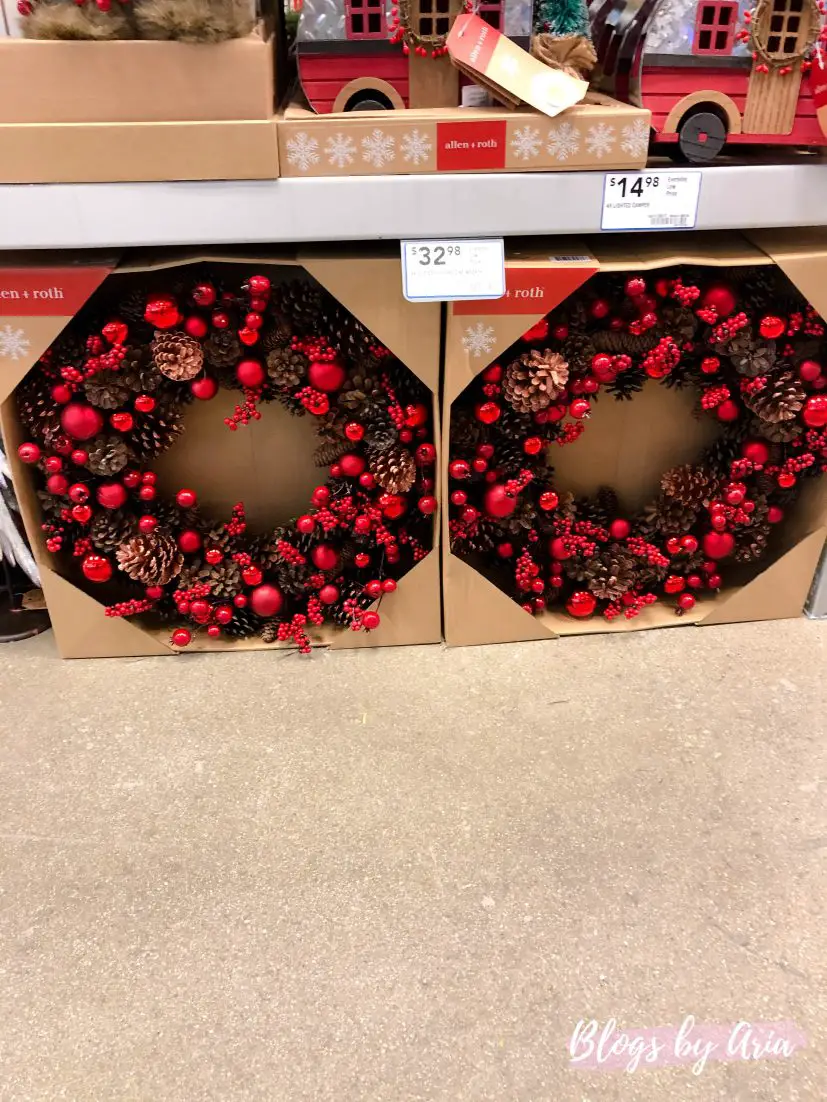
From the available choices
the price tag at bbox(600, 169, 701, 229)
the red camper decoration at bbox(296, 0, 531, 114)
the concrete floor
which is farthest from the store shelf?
the concrete floor

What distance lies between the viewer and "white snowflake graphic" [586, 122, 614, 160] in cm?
93

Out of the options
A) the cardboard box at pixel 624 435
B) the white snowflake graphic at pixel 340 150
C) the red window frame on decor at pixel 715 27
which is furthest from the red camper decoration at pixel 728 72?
the white snowflake graphic at pixel 340 150

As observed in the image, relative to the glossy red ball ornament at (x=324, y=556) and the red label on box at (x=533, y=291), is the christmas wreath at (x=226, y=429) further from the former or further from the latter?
the red label on box at (x=533, y=291)

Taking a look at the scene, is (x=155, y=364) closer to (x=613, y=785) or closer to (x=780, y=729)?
(x=613, y=785)

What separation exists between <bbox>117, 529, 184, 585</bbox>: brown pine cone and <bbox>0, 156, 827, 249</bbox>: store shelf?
379mm

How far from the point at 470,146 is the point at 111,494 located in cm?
61

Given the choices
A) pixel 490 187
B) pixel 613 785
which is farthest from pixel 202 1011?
pixel 490 187

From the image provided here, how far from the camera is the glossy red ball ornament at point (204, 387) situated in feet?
3.51

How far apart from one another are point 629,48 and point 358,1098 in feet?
3.66

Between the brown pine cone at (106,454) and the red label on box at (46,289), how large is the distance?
0.17 meters

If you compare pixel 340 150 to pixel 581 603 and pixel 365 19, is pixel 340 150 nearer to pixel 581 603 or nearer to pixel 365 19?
pixel 365 19

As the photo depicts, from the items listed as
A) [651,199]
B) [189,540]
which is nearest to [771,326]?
[651,199]

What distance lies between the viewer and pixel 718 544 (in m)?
1.23

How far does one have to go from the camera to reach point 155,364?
1.06 meters
